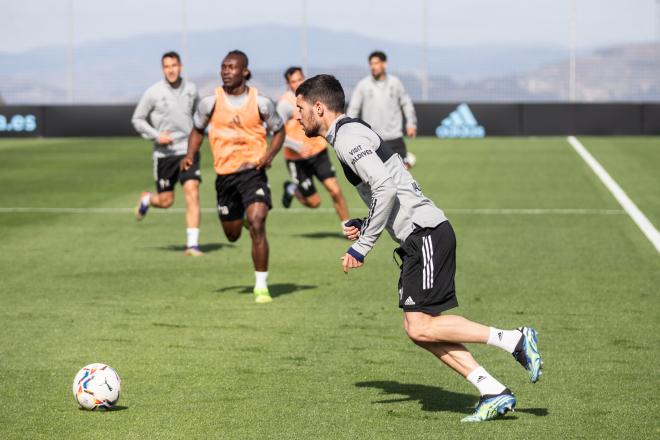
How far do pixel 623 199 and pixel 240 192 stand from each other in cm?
1012

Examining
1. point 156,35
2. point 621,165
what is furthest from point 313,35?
point 621,165

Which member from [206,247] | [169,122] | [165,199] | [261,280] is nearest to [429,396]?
[261,280]

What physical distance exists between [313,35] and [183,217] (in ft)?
78.8

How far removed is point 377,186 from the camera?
22.3ft

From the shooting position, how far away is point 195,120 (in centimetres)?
1184

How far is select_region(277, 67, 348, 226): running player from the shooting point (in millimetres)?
15797

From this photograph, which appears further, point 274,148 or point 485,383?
point 274,148

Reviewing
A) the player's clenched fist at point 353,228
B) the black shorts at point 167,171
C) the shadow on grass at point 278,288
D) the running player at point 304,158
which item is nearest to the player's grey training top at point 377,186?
the player's clenched fist at point 353,228

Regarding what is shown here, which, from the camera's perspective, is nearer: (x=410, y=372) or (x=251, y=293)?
(x=410, y=372)

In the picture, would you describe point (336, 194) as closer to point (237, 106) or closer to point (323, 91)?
point (237, 106)

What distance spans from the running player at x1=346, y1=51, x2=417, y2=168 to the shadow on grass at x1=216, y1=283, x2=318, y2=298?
5.49 m

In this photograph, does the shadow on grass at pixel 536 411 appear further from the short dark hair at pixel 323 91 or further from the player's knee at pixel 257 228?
the player's knee at pixel 257 228

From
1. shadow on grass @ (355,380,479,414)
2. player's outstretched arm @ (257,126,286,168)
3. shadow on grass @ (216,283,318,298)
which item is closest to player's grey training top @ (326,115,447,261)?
shadow on grass @ (355,380,479,414)

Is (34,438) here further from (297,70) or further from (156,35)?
(156,35)
